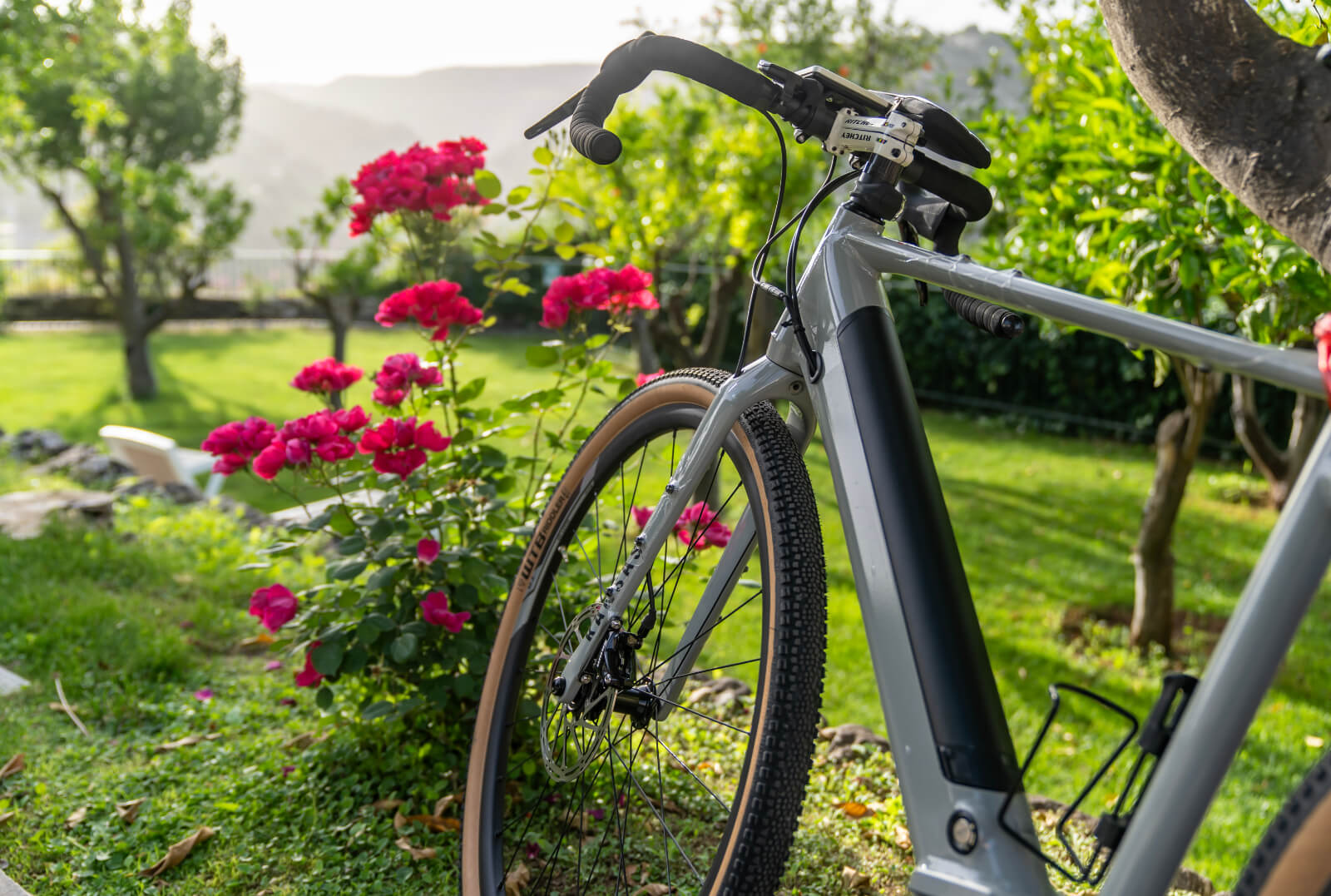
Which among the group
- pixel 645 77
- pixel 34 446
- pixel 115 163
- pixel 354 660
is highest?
pixel 115 163

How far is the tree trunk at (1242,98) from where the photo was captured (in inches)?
48.6

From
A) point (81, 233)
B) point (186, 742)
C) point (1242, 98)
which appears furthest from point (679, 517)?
point (81, 233)

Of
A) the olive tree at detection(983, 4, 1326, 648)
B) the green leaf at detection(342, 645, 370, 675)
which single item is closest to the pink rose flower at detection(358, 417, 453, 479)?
the green leaf at detection(342, 645, 370, 675)

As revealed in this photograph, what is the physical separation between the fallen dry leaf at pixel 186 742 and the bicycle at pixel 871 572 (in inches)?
51.7

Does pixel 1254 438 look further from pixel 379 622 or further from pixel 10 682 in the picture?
pixel 10 682

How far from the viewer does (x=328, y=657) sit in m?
2.21

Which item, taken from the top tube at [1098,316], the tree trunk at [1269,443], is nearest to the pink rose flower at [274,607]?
the top tube at [1098,316]

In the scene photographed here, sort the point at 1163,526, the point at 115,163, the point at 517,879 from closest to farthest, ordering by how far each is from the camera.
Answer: the point at 517,879 → the point at 1163,526 → the point at 115,163

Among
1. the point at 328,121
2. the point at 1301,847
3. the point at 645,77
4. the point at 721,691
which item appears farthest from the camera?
the point at 328,121

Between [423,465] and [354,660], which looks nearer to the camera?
[354,660]

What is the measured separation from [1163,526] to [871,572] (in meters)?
3.74

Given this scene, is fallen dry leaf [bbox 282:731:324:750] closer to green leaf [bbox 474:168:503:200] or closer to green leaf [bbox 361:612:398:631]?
green leaf [bbox 361:612:398:631]

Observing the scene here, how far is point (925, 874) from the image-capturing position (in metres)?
1.03

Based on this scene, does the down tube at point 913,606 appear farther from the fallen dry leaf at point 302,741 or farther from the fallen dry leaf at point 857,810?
the fallen dry leaf at point 302,741
